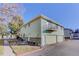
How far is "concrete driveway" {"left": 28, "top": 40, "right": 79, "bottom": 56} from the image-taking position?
2539 mm

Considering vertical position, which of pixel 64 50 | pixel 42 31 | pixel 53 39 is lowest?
pixel 64 50

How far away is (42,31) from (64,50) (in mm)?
368

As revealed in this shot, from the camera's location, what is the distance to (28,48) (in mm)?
→ 2580

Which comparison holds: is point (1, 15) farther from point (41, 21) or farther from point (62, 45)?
point (62, 45)

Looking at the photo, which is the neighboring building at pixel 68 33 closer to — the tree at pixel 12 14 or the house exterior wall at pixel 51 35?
the house exterior wall at pixel 51 35

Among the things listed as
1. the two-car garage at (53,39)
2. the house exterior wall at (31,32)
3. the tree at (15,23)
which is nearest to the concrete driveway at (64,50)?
the two-car garage at (53,39)

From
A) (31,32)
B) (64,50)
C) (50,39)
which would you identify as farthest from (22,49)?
(64,50)

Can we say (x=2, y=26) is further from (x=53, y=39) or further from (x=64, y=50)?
(x=64, y=50)

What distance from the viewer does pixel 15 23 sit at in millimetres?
2596

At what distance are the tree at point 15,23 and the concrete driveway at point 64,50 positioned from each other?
0.39 metres

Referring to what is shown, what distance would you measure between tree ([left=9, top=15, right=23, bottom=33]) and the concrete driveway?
393 mm

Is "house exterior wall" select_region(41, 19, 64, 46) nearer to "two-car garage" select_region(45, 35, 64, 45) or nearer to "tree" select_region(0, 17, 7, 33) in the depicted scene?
"two-car garage" select_region(45, 35, 64, 45)

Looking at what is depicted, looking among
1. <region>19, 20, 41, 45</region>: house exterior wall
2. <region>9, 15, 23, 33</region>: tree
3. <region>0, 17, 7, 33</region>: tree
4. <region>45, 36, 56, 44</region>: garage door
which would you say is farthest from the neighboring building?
<region>0, 17, 7, 33</region>: tree

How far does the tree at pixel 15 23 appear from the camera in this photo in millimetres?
2590
